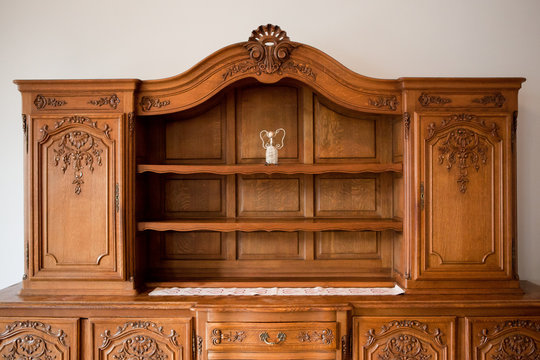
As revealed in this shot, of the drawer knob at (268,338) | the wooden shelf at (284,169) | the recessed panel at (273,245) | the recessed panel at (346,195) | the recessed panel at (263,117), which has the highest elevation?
the recessed panel at (263,117)

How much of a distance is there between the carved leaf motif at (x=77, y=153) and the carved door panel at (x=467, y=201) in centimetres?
198

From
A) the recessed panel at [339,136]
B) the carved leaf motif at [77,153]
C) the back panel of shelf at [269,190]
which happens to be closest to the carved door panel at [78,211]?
the carved leaf motif at [77,153]

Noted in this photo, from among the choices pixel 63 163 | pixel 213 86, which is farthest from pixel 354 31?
pixel 63 163

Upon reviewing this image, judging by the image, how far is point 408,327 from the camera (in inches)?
89.3

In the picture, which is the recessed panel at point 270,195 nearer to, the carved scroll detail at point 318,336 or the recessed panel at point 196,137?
the recessed panel at point 196,137

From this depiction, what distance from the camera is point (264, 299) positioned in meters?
2.30

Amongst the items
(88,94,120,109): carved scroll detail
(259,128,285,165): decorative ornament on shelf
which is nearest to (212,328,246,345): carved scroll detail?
(259,128,285,165): decorative ornament on shelf

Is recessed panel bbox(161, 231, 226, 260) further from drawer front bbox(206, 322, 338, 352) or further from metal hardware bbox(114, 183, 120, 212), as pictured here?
drawer front bbox(206, 322, 338, 352)

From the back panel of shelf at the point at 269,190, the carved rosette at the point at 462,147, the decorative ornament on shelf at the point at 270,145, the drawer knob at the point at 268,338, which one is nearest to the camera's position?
the drawer knob at the point at 268,338

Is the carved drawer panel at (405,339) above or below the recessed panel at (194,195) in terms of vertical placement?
below

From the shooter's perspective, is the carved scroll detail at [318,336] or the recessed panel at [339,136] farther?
the recessed panel at [339,136]

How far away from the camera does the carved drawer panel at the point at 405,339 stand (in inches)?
89.2

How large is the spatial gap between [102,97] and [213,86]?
0.67 meters

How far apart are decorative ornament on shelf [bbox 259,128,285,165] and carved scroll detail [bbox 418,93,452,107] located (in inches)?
36.6
